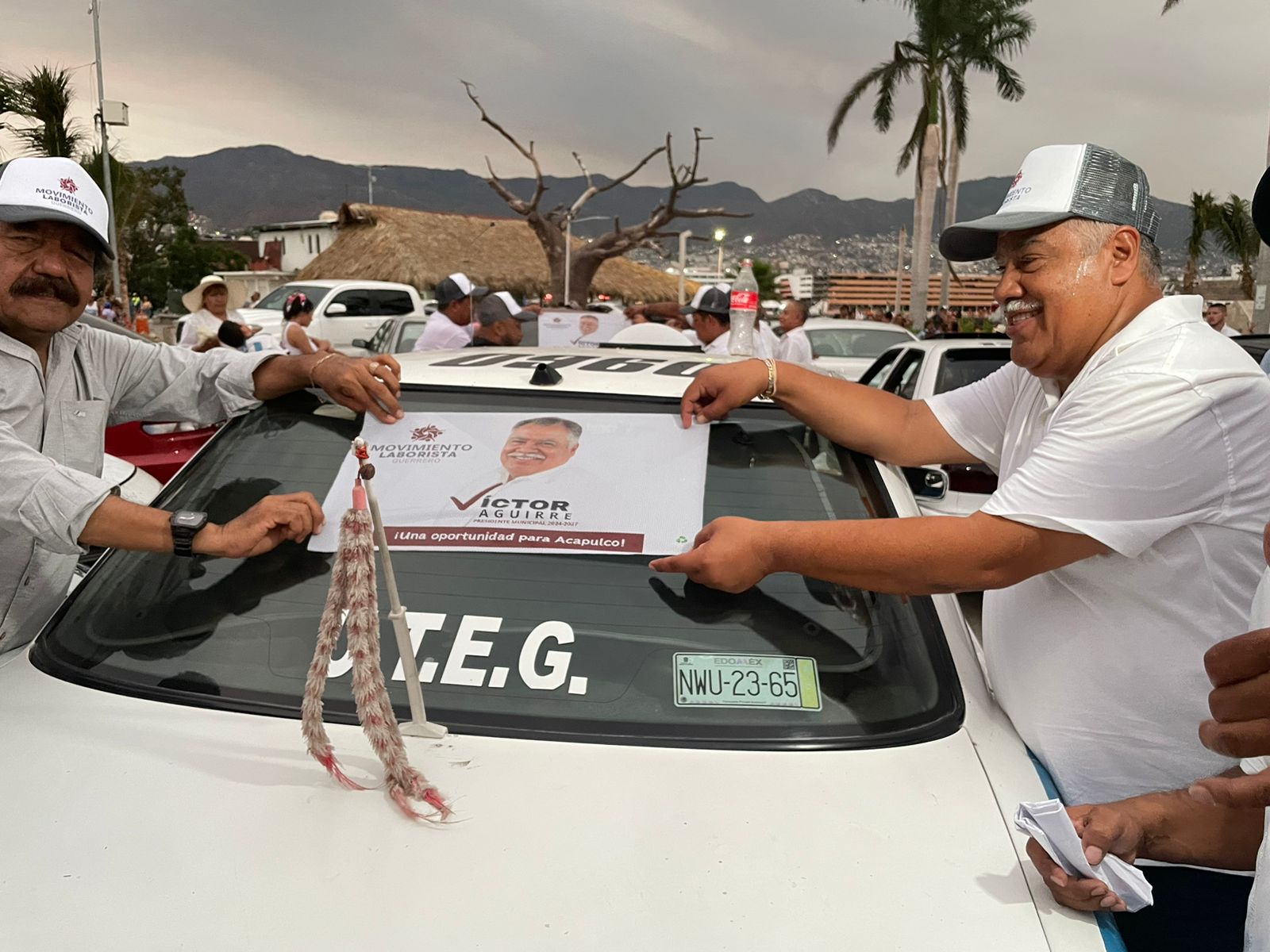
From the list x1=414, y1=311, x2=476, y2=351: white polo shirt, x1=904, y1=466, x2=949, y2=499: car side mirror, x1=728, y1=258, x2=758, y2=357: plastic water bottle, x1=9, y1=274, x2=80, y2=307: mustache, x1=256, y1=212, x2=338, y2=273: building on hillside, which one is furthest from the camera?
x1=256, y1=212, x2=338, y2=273: building on hillside

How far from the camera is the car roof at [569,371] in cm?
240

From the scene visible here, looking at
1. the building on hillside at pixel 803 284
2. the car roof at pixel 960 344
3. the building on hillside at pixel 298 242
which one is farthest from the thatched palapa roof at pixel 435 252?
the building on hillside at pixel 803 284

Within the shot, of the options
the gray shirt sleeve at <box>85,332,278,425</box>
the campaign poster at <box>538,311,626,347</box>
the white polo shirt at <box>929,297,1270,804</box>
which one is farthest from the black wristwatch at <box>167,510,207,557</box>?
the campaign poster at <box>538,311,626,347</box>

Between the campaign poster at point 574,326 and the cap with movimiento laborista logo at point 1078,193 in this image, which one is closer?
the cap with movimiento laborista logo at point 1078,193

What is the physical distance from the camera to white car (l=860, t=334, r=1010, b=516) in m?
5.41

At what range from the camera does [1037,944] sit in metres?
1.33

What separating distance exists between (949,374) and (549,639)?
4.65 metres

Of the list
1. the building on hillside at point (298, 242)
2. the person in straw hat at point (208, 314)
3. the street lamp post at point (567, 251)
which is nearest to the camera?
the person in straw hat at point (208, 314)

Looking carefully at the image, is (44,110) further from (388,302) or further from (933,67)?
(933,67)

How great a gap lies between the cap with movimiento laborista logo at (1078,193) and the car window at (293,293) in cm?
1493

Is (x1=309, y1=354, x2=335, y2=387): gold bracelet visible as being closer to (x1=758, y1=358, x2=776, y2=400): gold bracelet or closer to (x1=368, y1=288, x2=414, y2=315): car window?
(x1=758, y1=358, x2=776, y2=400): gold bracelet

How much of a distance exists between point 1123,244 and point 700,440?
931 mm

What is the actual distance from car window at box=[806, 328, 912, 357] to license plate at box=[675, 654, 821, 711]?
9713mm

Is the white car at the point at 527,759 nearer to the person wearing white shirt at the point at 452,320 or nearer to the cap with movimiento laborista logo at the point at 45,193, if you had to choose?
the cap with movimiento laborista logo at the point at 45,193
